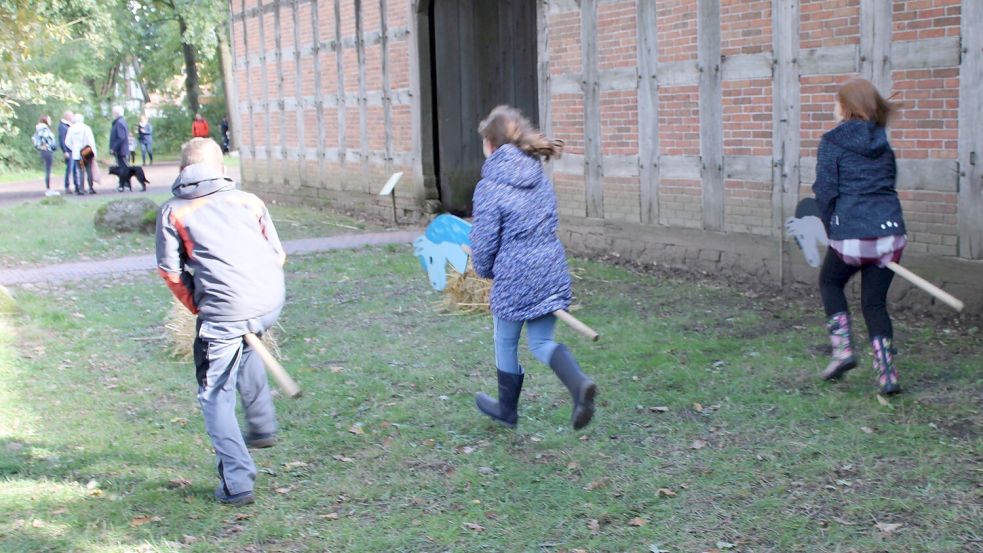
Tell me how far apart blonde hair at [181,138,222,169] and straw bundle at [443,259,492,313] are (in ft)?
14.2

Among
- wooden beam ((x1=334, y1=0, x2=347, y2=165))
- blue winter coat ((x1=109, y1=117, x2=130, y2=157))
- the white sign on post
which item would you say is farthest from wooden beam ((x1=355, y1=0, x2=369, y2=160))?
blue winter coat ((x1=109, y1=117, x2=130, y2=157))

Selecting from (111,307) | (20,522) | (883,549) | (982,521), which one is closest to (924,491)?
(982,521)

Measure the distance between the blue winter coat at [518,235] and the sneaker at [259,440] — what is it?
1.33 metres

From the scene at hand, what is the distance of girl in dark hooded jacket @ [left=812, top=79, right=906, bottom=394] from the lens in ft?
19.5

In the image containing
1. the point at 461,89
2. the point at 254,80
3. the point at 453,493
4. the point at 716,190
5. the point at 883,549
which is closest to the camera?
the point at 883,549

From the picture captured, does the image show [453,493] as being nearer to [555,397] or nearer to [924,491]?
[555,397]

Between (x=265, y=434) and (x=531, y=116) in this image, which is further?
(x=531, y=116)

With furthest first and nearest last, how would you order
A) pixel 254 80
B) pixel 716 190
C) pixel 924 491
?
pixel 254 80
pixel 716 190
pixel 924 491

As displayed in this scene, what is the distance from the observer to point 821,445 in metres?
5.43

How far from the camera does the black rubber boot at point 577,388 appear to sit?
5.28 m

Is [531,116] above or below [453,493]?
above

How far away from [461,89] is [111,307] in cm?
687

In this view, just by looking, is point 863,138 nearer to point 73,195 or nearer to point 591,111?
point 591,111

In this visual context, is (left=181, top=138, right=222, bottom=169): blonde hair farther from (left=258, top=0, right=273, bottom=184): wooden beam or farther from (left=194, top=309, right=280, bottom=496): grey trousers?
(left=258, top=0, right=273, bottom=184): wooden beam
